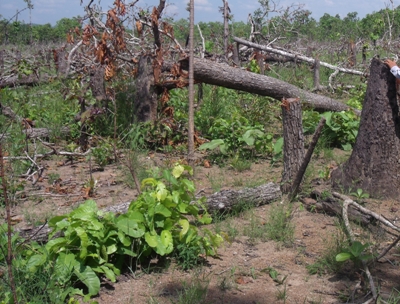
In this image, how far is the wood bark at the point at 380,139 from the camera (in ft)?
15.8

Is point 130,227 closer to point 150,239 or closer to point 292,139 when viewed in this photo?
point 150,239

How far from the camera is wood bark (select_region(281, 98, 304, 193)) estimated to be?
5246 millimetres

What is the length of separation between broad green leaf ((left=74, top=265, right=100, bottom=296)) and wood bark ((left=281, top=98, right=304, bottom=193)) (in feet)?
8.47

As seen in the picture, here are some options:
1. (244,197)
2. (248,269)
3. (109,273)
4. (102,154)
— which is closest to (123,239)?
(109,273)

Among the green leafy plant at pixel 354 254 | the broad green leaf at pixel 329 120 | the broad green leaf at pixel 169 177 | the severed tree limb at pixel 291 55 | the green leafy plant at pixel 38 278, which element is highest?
the severed tree limb at pixel 291 55

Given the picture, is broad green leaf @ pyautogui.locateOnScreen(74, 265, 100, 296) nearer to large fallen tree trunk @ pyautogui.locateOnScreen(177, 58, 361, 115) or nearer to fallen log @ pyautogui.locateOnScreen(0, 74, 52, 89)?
large fallen tree trunk @ pyautogui.locateOnScreen(177, 58, 361, 115)

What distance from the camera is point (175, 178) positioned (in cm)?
396

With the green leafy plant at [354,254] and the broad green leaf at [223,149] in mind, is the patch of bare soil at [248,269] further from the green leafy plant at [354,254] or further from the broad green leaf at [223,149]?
the broad green leaf at [223,149]

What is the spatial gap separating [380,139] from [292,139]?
0.89 meters

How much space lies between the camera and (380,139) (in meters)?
4.87

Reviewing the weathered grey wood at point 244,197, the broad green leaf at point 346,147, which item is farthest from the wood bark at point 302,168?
the broad green leaf at point 346,147

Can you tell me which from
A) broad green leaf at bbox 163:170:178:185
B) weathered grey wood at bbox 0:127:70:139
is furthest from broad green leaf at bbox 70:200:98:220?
weathered grey wood at bbox 0:127:70:139

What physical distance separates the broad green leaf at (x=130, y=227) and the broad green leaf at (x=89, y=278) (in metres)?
0.35

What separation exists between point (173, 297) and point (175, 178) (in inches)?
38.8
